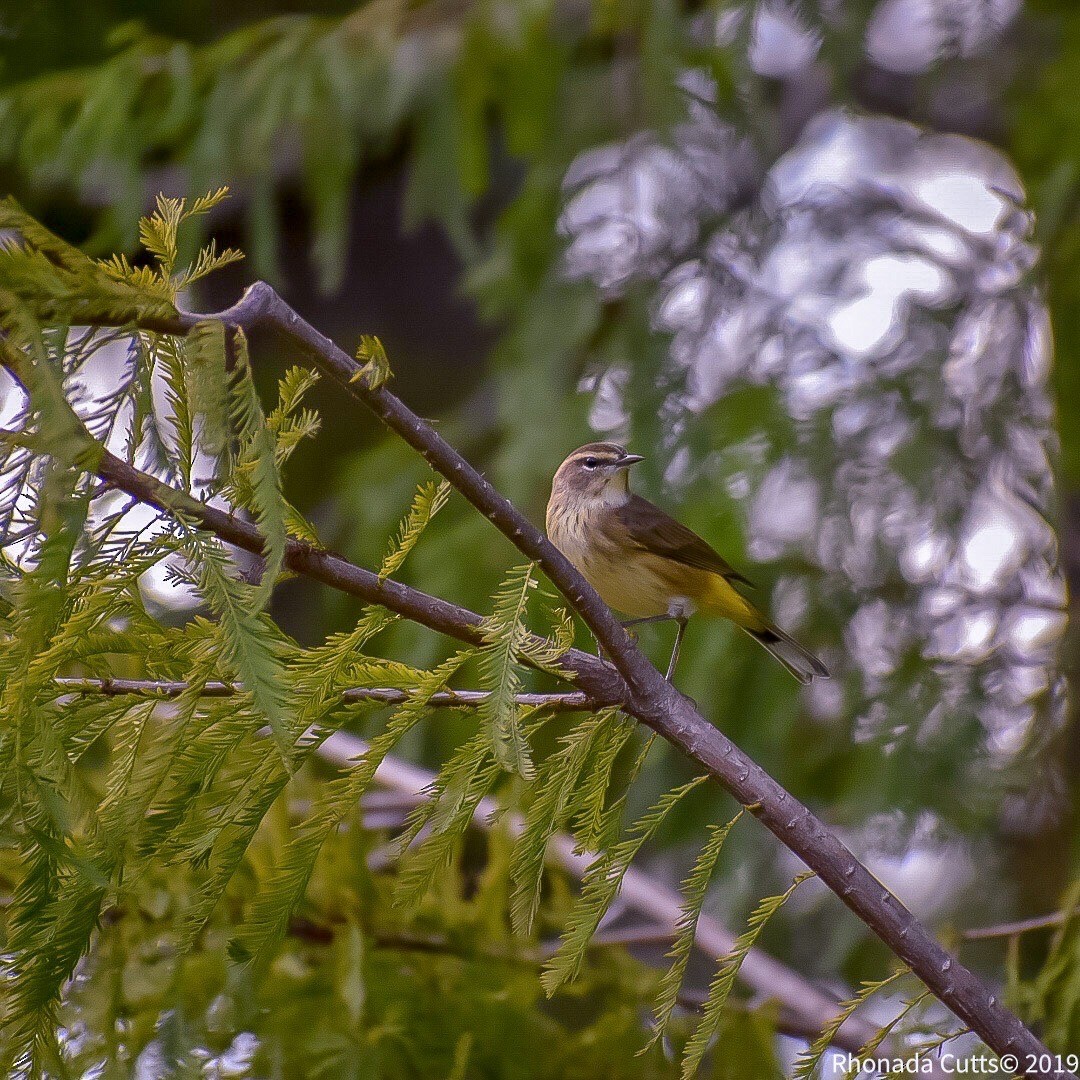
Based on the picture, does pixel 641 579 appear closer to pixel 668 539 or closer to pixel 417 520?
pixel 668 539

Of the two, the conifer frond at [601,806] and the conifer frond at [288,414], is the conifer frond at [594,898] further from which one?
the conifer frond at [288,414]

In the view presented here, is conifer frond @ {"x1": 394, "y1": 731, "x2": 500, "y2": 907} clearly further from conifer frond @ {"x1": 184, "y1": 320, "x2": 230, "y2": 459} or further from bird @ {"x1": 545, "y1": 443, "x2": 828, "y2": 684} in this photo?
bird @ {"x1": 545, "y1": 443, "x2": 828, "y2": 684}

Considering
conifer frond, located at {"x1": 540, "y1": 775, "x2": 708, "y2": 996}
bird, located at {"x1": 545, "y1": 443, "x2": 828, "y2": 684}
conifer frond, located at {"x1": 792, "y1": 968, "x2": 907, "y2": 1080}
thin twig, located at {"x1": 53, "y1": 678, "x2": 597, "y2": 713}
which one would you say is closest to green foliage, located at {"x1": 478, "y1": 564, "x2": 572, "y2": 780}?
thin twig, located at {"x1": 53, "y1": 678, "x2": 597, "y2": 713}

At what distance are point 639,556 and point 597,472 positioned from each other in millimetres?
377

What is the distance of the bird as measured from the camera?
13.7ft

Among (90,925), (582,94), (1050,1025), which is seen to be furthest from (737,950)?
(582,94)

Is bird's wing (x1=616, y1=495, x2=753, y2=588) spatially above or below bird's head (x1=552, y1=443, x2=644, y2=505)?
below

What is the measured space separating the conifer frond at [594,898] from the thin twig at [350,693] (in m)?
0.23

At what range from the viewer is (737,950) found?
1995mm

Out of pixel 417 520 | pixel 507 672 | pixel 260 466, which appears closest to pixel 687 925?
pixel 507 672

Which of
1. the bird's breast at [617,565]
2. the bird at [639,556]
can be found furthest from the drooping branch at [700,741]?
the bird's breast at [617,565]

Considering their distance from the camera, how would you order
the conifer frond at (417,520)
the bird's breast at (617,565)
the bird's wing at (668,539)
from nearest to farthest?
the conifer frond at (417,520) → the bird's wing at (668,539) → the bird's breast at (617,565)

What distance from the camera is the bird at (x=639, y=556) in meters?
4.17

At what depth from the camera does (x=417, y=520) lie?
5.83 ft
